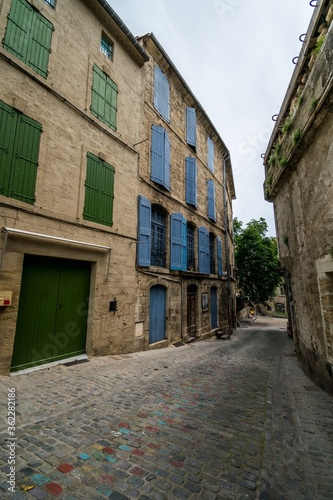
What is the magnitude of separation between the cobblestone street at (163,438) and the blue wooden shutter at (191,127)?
11213mm

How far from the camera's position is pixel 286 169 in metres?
6.16

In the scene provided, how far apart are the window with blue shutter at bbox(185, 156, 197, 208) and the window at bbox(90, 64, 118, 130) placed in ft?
16.1

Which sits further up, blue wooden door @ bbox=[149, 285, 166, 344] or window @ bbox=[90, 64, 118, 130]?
window @ bbox=[90, 64, 118, 130]

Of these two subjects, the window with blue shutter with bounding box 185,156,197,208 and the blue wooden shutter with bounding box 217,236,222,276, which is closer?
the window with blue shutter with bounding box 185,156,197,208

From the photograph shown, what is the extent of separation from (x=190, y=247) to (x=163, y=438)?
960 centimetres

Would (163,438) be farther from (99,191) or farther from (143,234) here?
(143,234)

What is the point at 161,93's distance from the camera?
10469mm

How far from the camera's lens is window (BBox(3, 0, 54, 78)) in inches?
208

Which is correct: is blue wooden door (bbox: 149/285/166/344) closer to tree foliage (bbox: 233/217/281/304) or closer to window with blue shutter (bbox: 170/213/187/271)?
window with blue shutter (bbox: 170/213/187/271)

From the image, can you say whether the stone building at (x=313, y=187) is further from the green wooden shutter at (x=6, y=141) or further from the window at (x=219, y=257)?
the window at (x=219, y=257)

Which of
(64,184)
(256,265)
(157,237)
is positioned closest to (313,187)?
(64,184)

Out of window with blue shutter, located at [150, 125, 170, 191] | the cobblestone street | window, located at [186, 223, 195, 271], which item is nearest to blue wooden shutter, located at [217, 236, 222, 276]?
window, located at [186, 223, 195, 271]

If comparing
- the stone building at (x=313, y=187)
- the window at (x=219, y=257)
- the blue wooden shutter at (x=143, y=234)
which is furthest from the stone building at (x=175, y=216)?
the stone building at (x=313, y=187)

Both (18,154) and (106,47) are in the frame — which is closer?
(18,154)
